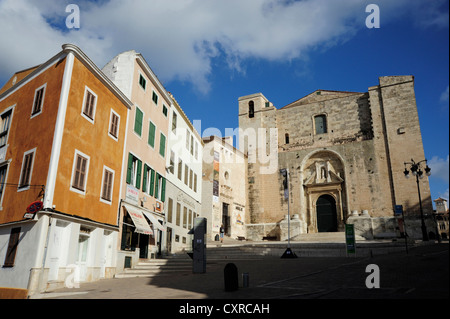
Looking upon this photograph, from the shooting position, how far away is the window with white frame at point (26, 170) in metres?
14.1

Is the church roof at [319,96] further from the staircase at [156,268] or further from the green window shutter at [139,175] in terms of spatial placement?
the staircase at [156,268]

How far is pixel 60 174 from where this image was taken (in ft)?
44.3

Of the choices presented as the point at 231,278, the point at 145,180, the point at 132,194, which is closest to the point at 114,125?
the point at 132,194

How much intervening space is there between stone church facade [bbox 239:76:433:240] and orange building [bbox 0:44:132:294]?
2481 centimetres

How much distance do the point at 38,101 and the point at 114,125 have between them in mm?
3477

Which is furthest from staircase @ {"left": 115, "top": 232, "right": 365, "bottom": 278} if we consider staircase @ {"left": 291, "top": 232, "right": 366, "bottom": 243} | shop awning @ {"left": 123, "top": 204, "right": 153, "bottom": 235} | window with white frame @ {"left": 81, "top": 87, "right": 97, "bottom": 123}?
staircase @ {"left": 291, "top": 232, "right": 366, "bottom": 243}

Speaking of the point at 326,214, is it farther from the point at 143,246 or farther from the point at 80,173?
the point at 80,173

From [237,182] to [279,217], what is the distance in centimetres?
597

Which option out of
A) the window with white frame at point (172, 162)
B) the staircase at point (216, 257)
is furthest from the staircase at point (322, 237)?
the window with white frame at point (172, 162)

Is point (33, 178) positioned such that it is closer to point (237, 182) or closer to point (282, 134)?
point (237, 182)

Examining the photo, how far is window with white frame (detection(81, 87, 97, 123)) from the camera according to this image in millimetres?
15484

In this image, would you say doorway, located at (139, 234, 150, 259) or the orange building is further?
doorway, located at (139, 234, 150, 259)

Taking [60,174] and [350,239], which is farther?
[350,239]

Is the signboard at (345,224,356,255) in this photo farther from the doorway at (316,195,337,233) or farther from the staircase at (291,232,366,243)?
the doorway at (316,195,337,233)
